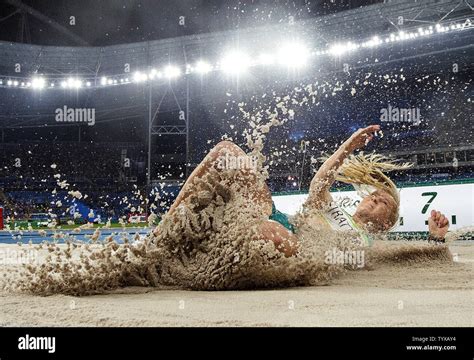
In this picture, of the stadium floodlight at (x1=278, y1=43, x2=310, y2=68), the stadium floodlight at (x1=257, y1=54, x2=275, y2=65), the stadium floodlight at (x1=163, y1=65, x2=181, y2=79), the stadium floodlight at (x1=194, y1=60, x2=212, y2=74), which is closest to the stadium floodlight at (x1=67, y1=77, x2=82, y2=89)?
the stadium floodlight at (x1=163, y1=65, x2=181, y2=79)

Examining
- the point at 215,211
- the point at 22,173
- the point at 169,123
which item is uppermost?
the point at 169,123

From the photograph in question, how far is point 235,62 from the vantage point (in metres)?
21.3

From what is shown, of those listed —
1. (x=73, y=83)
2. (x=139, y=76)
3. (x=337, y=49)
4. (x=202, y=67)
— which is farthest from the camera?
(x=73, y=83)

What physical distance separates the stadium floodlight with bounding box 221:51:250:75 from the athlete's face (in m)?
16.6

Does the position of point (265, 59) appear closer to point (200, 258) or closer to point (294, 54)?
point (294, 54)

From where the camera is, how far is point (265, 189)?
154 inches

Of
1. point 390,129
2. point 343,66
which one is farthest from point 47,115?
point 390,129

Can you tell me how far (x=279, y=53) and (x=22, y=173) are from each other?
13977 millimetres

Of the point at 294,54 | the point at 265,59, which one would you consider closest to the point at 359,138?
the point at 294,54

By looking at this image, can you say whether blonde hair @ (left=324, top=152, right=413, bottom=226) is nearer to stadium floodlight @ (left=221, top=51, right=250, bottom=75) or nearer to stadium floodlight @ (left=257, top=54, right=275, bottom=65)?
stadium floodlight @ (left=257, top=54, right=275, bottom=65)

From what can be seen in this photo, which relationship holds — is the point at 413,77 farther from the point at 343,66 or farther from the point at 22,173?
the point at 22,173

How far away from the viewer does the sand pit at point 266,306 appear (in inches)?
92.4

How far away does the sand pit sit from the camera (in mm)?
2348

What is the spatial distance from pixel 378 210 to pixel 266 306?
3.24m
